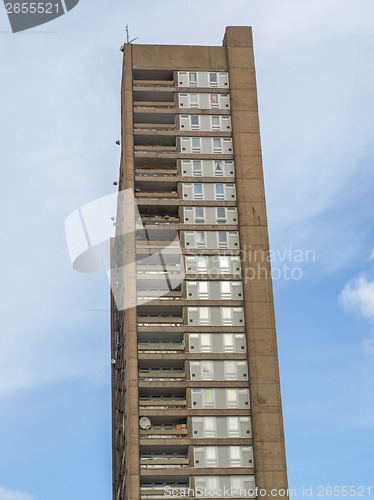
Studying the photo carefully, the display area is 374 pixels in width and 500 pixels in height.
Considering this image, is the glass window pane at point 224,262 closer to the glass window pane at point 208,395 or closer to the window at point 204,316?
the window at point 204,316

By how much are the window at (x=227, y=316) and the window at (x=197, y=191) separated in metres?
12.5

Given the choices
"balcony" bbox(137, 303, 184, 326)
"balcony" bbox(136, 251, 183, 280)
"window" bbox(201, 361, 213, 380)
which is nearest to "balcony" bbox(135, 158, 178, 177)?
"balcony" bbox(136, 251, 183, 280)

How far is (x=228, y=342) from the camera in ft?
325

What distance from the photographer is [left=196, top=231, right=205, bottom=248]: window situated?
104m

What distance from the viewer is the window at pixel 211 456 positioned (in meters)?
94.1

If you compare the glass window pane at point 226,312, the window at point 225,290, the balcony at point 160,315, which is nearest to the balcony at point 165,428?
the balcony at point 160,315

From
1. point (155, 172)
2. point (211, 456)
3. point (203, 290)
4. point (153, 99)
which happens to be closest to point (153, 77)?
point (153, 99)

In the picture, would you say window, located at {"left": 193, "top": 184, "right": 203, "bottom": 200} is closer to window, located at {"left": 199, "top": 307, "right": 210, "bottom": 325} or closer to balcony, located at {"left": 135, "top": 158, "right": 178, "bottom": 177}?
balcony, located at {"left": 135, "top": 158, "right": 178, "bottom": 177}

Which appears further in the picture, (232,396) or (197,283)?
(197,283)

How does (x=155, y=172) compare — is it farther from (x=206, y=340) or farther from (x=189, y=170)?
(x=206, y=340)

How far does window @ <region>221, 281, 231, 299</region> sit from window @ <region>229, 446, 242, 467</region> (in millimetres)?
14901

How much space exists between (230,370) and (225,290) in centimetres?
816

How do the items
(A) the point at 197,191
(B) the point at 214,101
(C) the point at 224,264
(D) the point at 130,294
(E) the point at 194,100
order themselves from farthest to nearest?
(E) the point at 194,100
(B) the point at 214,101
(A) the point at 197,191
(C) the point at 224,264
(D) the point at 130,294

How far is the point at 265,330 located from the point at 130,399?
14315 mm
